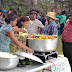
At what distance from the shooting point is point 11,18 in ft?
6.98

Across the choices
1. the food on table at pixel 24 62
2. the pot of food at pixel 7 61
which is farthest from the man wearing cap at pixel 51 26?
the pot of food at pixel 7 61

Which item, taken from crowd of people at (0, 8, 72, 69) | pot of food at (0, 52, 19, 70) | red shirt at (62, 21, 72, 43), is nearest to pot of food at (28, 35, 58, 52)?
crowd of people at (0, 8, 72, 69)

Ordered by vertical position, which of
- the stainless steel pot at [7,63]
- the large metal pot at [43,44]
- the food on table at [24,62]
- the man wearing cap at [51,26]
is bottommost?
the food on table at [24,62]

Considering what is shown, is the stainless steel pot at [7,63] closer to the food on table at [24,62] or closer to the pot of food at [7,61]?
the pot of food at [7,61]

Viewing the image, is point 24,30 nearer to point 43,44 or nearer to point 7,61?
point 43,44

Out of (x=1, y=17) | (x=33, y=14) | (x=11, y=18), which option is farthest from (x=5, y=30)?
(x=1, y=17)

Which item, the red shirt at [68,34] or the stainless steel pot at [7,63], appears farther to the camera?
the red shirt at [68,34]

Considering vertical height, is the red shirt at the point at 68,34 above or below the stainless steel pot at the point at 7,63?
above

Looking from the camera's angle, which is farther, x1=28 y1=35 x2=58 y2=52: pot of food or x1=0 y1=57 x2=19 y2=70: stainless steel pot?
x1=28 y1=35 x2=58 y2=52: pot of food

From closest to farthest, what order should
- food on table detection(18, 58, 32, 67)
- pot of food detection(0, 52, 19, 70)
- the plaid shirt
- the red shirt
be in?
pot of food detection(0, 52, 19, 70) < food on table detection(18, 58, 32, 67) < the red shirt < the plaid shirt

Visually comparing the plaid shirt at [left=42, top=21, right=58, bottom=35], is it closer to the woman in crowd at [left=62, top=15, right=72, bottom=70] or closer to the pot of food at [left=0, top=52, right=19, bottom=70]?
the woman in crowd at [left=62, top=15, right=72, bottom=70]

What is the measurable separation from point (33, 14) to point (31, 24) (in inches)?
13.1

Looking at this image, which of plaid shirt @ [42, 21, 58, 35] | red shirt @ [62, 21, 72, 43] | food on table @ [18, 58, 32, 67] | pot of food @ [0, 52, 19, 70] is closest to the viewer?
pot of food @ [0, 52, 19, 70]

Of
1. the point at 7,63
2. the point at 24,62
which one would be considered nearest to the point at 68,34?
the point at 24,62
